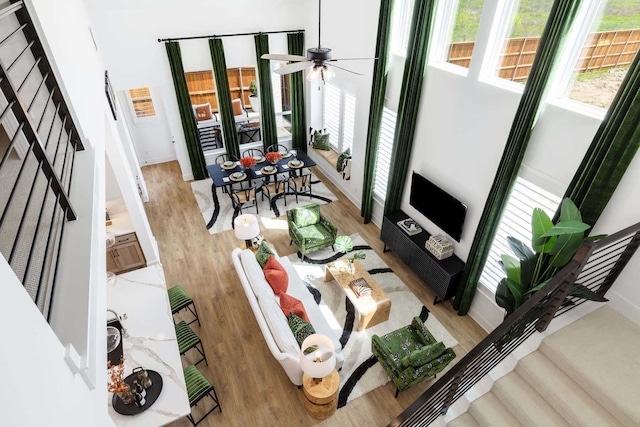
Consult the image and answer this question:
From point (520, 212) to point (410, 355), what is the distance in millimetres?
2353

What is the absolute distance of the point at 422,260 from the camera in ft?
21.0

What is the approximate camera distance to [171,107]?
9.09 meters

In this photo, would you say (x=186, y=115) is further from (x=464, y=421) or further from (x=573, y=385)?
(x=573, y=385)

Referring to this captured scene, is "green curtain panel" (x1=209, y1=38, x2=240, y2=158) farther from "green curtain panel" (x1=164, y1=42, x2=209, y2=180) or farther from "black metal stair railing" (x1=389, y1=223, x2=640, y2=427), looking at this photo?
"black metal stair railing" (x1=389, y1=223, x2=640, y2=427)

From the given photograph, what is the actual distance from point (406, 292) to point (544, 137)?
349 cm

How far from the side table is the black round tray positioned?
174 cm

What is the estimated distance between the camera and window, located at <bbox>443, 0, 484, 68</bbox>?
197 inches

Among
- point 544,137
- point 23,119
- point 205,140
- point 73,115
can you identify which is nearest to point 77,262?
point 23,119

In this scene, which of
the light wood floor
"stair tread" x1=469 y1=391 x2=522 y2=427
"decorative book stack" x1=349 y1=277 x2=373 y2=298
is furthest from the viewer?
"decorative book stack" x1=349 y1=277 x2=373 y2=298

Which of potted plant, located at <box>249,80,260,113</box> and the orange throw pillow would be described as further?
potted plant, located at <box>249,80,260,113</box>

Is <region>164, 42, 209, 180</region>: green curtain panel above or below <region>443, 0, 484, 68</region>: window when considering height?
below

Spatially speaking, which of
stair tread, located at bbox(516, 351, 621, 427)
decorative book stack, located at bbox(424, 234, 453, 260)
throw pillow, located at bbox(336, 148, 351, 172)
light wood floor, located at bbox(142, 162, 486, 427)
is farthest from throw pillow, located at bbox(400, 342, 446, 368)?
throw pillow, located at bbox(336, 148, 351, 172)

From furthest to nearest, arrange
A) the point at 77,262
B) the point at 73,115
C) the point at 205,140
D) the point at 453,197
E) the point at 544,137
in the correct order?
the point at 205,140 → the point at 453,197 → the point at 544,137 → the point at 73,115 → the point at 77,262

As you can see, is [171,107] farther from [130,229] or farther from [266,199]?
[130,229]
